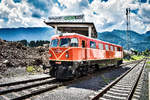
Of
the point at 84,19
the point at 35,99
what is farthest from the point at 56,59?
the point at 84,19

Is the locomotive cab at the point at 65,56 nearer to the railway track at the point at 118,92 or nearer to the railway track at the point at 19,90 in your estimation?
the railway track at the point at 19,90

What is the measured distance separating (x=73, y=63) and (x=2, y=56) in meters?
8.15

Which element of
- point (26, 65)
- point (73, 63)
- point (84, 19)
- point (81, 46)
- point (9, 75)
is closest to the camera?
point (73, 63)

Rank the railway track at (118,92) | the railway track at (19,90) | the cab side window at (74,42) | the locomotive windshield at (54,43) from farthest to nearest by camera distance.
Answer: the locomotive windshield at (54,43) → the cab side window at (74,42) → the railway track at (118,92) → the railway track at (19,90)

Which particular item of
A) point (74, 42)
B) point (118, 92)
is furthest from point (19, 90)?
point (118, 92)

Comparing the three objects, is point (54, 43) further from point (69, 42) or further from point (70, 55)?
point (70, 55)

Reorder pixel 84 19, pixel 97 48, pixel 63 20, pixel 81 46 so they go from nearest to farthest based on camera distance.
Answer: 1. pixel 81 46
2. pixel 97 48
3. pixel 84 19
4. pixel 63 20

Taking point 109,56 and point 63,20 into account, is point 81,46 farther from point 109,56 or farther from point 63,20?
point 63,20

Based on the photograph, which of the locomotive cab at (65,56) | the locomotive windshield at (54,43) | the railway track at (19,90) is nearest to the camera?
the railway track at (19,90)

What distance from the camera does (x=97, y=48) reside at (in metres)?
12.6

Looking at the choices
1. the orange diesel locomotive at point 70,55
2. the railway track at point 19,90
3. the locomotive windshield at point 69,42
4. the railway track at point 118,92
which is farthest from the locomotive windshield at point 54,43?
the railway track at point 118,92

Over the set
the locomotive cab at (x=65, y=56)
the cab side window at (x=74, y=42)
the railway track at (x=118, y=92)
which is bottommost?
the railway track at (x=118, y=92)

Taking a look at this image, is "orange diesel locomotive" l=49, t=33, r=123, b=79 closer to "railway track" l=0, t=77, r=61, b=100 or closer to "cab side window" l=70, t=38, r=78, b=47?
"cab side window" l=70, t=38, r=78, b=47

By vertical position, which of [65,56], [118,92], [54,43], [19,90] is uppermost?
[54,43]
